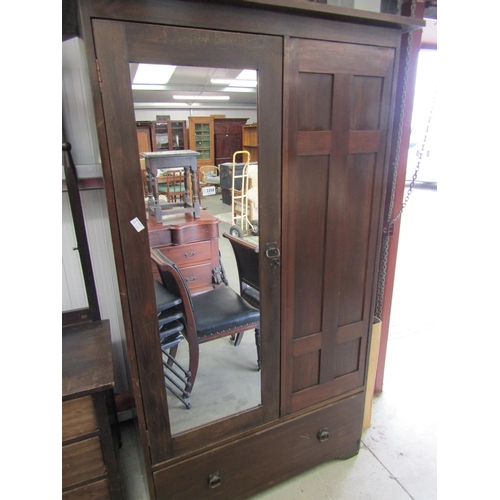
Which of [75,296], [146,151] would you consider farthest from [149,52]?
[75,296]

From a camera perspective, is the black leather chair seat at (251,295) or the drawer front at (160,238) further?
the black leather chair seat at (251,295)

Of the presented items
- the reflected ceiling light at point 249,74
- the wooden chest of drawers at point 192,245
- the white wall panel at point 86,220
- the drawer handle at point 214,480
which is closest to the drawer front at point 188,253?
the wooden chest of drawers at point 192,245

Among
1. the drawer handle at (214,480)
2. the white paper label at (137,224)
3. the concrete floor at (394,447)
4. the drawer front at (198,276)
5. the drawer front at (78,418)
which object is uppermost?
the white paper label at (137,224)

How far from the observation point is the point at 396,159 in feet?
5.29

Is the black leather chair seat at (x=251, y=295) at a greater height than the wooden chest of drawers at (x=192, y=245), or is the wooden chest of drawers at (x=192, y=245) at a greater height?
the wooden chest of drawers at (x=192, y=245)

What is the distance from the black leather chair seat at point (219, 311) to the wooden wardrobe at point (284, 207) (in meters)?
0.13

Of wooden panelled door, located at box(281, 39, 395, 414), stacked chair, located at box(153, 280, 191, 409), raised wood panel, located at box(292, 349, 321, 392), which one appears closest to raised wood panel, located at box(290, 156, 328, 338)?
wooden panelled door, located at box(281, 39, 395, 414)

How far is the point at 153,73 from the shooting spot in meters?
0.98

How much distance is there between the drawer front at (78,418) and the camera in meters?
1.16

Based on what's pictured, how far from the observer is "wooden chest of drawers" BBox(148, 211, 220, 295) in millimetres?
1165

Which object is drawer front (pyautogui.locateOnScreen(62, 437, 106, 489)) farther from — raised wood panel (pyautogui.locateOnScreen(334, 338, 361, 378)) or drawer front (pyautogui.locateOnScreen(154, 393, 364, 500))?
raised wood panel (pyautogui.locateOnScreen(334, 338, 361, 378))

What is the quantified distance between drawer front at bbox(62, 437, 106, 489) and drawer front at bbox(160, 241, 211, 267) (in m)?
0.70

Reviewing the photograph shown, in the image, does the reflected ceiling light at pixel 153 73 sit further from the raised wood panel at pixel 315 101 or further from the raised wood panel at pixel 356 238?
the raised wood panel at pixel 356 238
